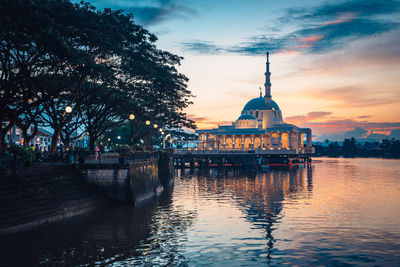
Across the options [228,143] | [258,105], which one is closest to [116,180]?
[228,143]

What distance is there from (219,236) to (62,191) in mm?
12731

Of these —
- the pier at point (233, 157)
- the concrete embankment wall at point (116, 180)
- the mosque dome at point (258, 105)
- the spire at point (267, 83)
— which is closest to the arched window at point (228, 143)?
the mosque dome at point (258, 105)

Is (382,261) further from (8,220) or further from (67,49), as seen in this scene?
(67,49)

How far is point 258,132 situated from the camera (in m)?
148

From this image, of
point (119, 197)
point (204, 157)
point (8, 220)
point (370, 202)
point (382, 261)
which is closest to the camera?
point (382, 261)

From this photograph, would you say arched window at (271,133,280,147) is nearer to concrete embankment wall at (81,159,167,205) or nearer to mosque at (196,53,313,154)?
mosque at (196,53,313,154)

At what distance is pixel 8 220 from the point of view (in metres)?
24.0

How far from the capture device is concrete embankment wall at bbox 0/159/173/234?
2525cm

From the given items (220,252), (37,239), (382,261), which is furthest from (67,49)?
(382,261)

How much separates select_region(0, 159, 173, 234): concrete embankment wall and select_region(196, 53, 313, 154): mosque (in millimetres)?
103159

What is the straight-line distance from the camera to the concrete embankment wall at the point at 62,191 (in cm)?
2525

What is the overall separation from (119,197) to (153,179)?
39.6 feet

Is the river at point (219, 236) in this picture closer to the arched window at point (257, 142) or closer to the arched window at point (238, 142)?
the arched window at point (257, 142)

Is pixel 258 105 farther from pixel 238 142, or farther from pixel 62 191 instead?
pixel 62 191
